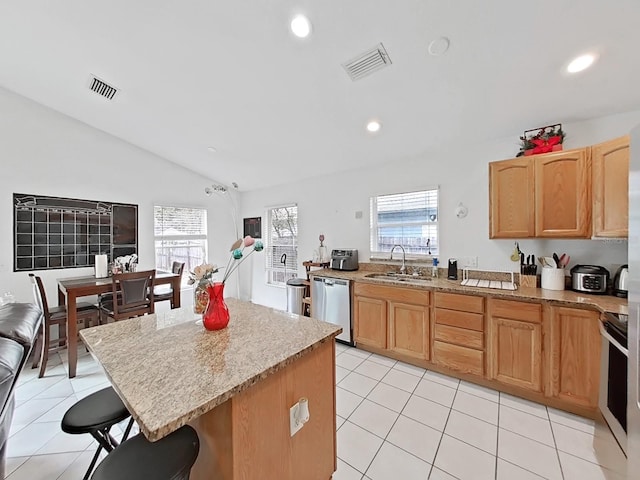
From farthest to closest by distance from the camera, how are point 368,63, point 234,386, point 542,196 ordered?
point 542,196
point 368,63
point 234,386

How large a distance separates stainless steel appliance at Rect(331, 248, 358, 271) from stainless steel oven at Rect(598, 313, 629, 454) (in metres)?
2.39

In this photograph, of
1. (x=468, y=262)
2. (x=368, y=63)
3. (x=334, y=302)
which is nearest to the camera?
(x=368, y=63)

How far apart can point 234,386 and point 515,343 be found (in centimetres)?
236

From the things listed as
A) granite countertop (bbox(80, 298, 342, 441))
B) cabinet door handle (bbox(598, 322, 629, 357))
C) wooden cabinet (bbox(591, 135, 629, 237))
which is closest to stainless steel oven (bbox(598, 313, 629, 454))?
cabinet door handle (bbox(598, 322, 629, 357))

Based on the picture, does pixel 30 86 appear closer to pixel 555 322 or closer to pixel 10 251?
pixel 10 251

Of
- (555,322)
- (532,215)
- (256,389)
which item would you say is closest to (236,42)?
(256,389)

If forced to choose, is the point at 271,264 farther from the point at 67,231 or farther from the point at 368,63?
the point at 368,63

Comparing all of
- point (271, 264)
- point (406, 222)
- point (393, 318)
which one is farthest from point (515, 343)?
point (271, 264)

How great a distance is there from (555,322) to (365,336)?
1.75 metres

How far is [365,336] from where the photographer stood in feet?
10.4

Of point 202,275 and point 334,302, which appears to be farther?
point 334,302

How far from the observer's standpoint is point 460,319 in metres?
2.49

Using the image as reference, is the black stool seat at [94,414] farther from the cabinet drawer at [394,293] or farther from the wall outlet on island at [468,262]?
the wall outlet on island at [468,262]

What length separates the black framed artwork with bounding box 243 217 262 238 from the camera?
205 inches
